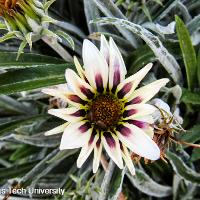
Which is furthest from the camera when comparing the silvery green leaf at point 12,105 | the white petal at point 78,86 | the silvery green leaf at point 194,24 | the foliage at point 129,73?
the silvery green leaf at point 12,105

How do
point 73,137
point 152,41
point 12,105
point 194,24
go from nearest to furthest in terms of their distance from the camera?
point 73,137, point 152,41, point 194,24, point 12,105

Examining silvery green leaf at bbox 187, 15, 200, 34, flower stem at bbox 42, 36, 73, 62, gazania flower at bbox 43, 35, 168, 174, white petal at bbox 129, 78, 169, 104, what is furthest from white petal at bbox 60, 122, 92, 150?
silvery green leaf at bbox 187, 15, 200, 34

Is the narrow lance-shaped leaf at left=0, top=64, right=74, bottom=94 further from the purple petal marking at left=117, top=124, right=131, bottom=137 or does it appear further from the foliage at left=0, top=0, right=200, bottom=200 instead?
the purple petal marking at left=117, top=124, right=131, bottom=137

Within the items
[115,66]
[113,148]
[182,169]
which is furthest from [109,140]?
[182,169]

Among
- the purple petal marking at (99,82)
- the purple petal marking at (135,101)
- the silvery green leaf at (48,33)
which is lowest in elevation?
the purple petal marking at (135,101)

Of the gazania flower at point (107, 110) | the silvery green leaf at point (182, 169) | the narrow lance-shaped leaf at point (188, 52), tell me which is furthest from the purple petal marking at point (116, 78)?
the silvery green leaf at point (182, 169)

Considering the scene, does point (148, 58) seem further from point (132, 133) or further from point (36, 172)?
point (36, 172)

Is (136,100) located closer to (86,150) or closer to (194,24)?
(86,150)

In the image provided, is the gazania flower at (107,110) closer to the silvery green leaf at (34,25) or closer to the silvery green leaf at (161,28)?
the silvery green leaf at (34,25)
